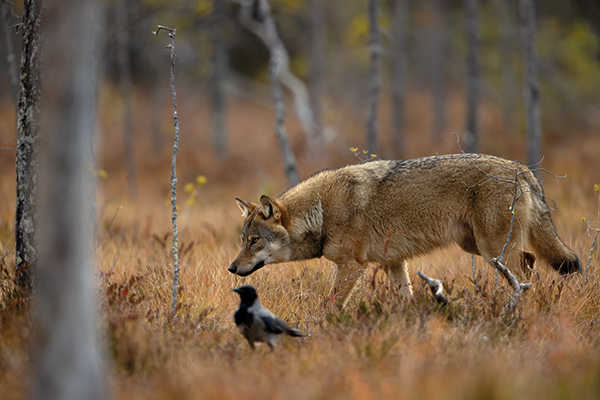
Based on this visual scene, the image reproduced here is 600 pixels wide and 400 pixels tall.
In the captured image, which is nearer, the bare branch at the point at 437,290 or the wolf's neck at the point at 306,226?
the bare branch at the point at 437,290

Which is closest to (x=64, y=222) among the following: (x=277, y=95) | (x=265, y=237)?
(x=265, y=237)

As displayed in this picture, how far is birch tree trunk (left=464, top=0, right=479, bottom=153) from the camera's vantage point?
12.2 m

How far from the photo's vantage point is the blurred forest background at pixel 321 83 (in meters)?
16.3

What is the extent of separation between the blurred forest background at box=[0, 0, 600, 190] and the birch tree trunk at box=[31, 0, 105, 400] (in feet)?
33.9

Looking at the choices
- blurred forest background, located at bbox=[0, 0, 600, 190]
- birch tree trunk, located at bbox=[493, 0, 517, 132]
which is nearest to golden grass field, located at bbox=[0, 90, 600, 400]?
blurred forest background, located at bbox=[0, 0, 600, 190]

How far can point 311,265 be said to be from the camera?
20.9ft

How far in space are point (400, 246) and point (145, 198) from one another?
856cm

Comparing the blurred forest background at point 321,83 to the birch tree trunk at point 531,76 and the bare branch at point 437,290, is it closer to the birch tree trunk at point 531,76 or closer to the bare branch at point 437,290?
the birch tree trunk at point 531,76

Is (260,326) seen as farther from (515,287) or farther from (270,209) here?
(515,287)

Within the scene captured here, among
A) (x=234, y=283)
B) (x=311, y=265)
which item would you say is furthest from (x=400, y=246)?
(x=234, y=283)

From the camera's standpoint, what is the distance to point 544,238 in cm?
546

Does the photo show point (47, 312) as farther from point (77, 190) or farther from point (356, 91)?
point (356, 91)

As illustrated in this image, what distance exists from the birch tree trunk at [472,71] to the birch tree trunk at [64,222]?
10533 mm

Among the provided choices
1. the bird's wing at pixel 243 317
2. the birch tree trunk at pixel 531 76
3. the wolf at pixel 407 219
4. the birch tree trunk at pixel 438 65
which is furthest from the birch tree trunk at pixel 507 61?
the bird's wing at pixel 243 317
